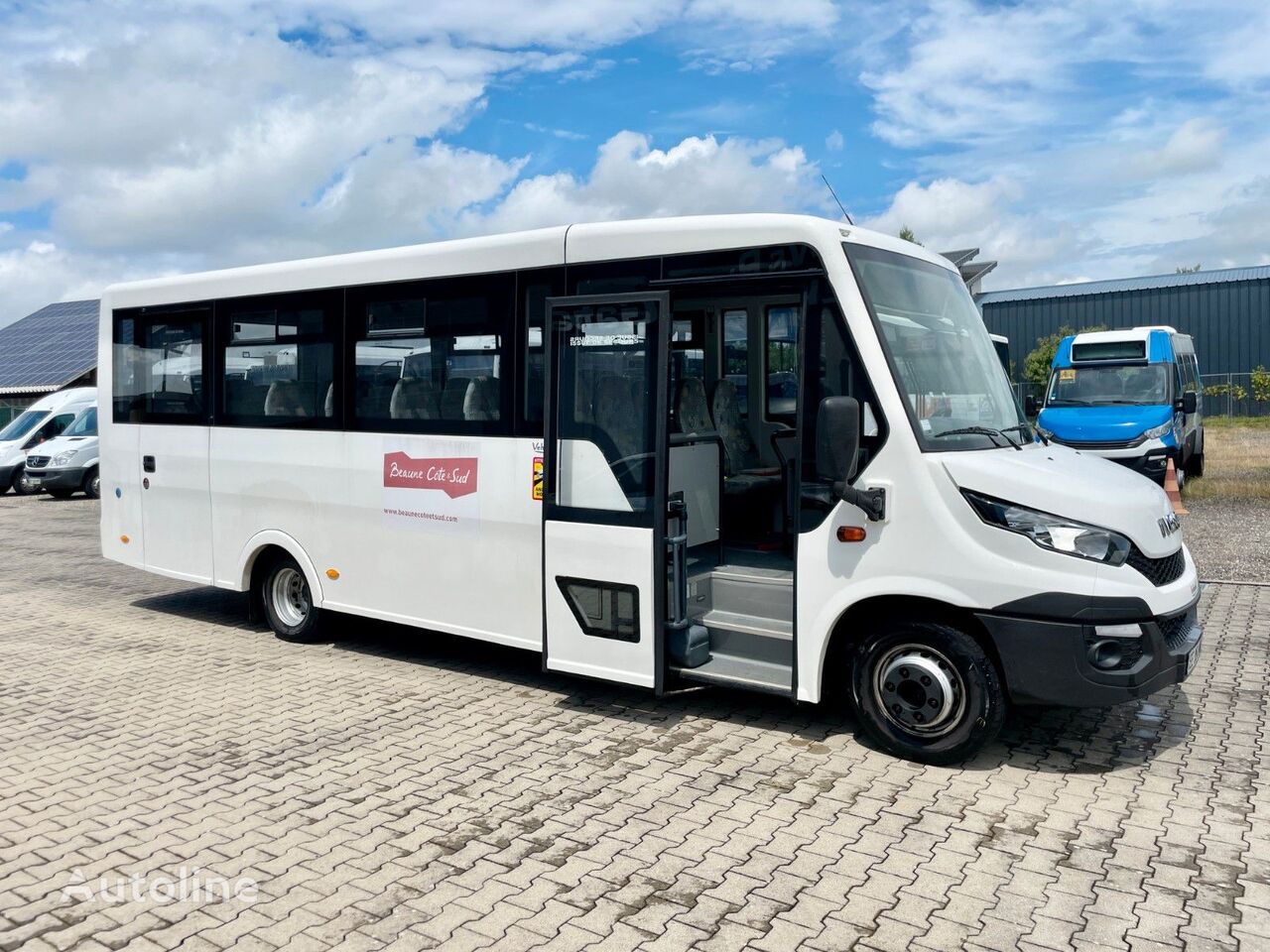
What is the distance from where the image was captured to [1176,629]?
5.16 metres

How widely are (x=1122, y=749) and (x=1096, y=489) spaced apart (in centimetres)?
146

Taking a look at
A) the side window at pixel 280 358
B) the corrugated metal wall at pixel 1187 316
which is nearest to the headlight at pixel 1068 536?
the side window at pixel 280 358

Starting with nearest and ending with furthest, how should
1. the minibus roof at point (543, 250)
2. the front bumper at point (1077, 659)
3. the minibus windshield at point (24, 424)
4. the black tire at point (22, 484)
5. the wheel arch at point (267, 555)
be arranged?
the front bumper at point (1077, 659)
the minibus roof at point (543, 250)
the wheel arch at point (267, 555)
the black tire at point (22, 484)
the minibus windshield at point (24, 424)

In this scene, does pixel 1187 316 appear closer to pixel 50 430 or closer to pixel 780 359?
pixel 50 430

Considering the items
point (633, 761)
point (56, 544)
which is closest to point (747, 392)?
point (633, 761)

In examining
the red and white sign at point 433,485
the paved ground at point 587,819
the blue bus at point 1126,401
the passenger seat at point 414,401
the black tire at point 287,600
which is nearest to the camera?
the paved ground at point 587,819

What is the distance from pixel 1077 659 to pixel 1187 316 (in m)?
51.2

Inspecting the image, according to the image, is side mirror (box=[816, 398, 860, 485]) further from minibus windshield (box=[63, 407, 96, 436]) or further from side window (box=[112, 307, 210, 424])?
minibus windshield (box=[63, 407, 96, 436])

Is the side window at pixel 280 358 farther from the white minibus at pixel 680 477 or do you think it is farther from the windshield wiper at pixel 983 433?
the windshield wiper at pixel 983 433

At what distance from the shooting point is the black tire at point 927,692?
202 inches

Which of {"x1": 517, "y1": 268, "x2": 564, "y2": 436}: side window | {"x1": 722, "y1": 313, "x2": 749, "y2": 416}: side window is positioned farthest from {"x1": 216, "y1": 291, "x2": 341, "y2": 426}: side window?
{"x1": 722, "y1": 313, "x2": 749, "y2": 416}: side window

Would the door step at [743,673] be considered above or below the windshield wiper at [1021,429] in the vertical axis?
below

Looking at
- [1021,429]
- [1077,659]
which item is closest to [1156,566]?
[1077,659]

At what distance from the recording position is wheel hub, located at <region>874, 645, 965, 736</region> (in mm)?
5227
